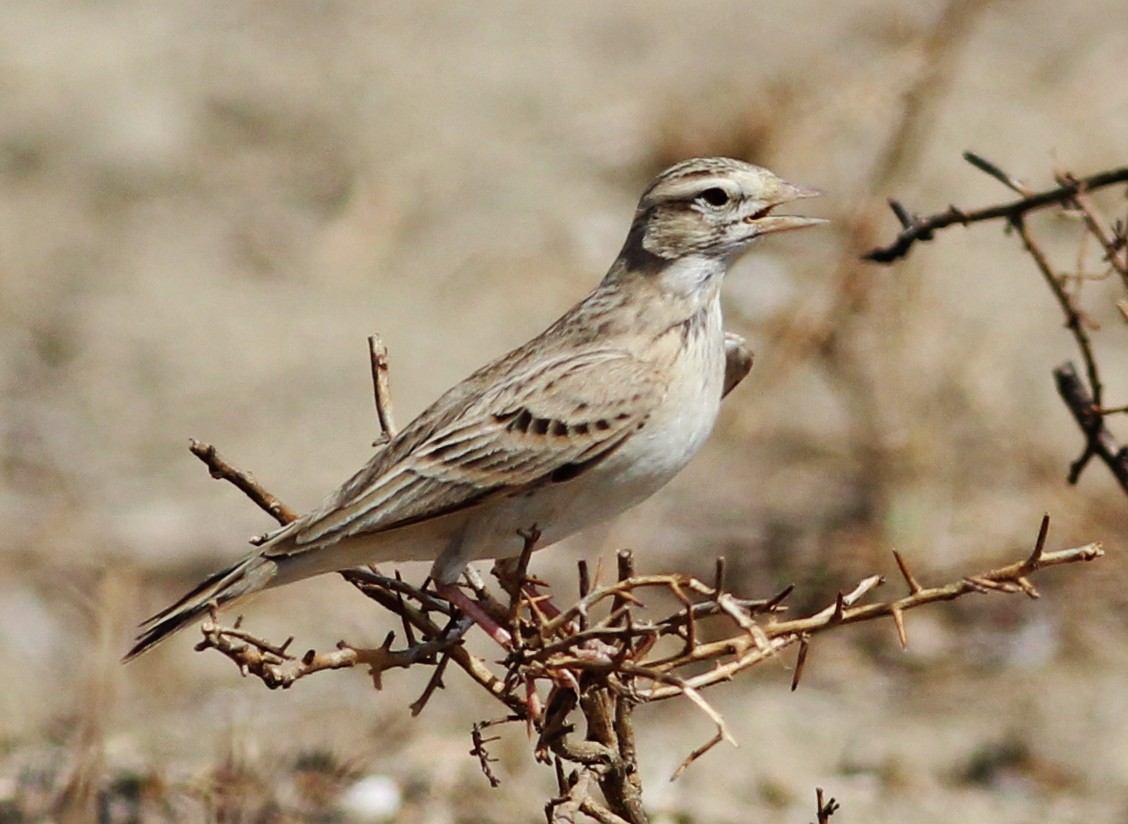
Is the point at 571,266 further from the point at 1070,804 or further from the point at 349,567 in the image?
the point at 349,567

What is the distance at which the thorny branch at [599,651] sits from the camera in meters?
3.24

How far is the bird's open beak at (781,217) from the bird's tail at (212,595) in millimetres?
1430

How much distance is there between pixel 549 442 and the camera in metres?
4.50

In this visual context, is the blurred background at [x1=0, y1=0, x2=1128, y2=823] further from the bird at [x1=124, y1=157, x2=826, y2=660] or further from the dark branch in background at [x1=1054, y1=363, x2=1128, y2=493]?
the dark branch in background at [x1=1054, y1=363, x2=1128, y2=493]

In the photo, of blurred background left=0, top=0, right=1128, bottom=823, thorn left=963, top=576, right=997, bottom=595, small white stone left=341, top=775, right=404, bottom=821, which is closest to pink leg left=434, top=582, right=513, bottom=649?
blurred background left=0, top=0, right=1128, bottom=823

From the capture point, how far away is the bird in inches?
170

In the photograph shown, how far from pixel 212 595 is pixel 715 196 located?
5.19ft

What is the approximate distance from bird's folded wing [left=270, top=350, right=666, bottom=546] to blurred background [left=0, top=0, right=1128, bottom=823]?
632 mm

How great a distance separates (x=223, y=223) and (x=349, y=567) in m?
7.38

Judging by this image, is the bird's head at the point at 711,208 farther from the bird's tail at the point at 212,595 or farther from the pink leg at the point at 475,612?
the bird's tail at the point at 212,595

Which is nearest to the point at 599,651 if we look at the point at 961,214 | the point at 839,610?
the point at 839,610

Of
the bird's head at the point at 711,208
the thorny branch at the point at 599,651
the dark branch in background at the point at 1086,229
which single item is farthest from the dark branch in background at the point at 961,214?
the thorny branch at the point at 599,651

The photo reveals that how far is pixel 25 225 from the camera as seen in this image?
11.5 m

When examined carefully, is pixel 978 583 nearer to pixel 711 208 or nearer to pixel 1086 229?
pixel 1086 229
